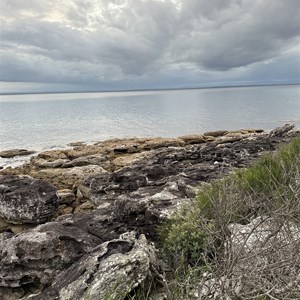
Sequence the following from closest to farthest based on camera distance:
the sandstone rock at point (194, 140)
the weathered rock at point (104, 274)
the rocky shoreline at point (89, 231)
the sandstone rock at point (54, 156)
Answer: the weathered rock at point (104, 274) < the rocky shoreline at point (89, 231) < the sandstone rock at point (54, 156) < the sandstone rock at point (194, 140)

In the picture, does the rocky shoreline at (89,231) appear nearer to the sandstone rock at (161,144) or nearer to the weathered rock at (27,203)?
the weathered rock at (27,203)

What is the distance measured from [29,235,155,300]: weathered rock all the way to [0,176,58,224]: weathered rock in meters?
5.01

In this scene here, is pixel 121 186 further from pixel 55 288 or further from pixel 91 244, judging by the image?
pixel 55 288

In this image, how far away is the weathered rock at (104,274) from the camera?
4242 mm

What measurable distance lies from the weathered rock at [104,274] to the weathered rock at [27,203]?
501cm

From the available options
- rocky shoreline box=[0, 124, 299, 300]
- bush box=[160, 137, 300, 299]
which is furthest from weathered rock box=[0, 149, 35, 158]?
bush box=[160, 137, 300, 299]

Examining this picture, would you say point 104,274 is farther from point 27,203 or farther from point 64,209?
point 64,209

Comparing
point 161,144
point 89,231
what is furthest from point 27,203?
point 161,144

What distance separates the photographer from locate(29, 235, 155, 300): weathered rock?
4.24 meters

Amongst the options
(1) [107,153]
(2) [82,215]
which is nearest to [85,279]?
(2) [82,215]

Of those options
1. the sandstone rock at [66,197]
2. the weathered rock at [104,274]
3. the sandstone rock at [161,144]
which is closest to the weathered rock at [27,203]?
the sandstone rock at [66,197]

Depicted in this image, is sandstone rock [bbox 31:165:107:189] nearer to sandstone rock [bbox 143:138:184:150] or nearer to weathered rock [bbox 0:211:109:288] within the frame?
weathered rock [bbox 0:211:109:288]

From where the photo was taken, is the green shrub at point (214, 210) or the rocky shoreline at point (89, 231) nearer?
the rocky shoreline at point (89, 231)

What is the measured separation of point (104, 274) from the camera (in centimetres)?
440
